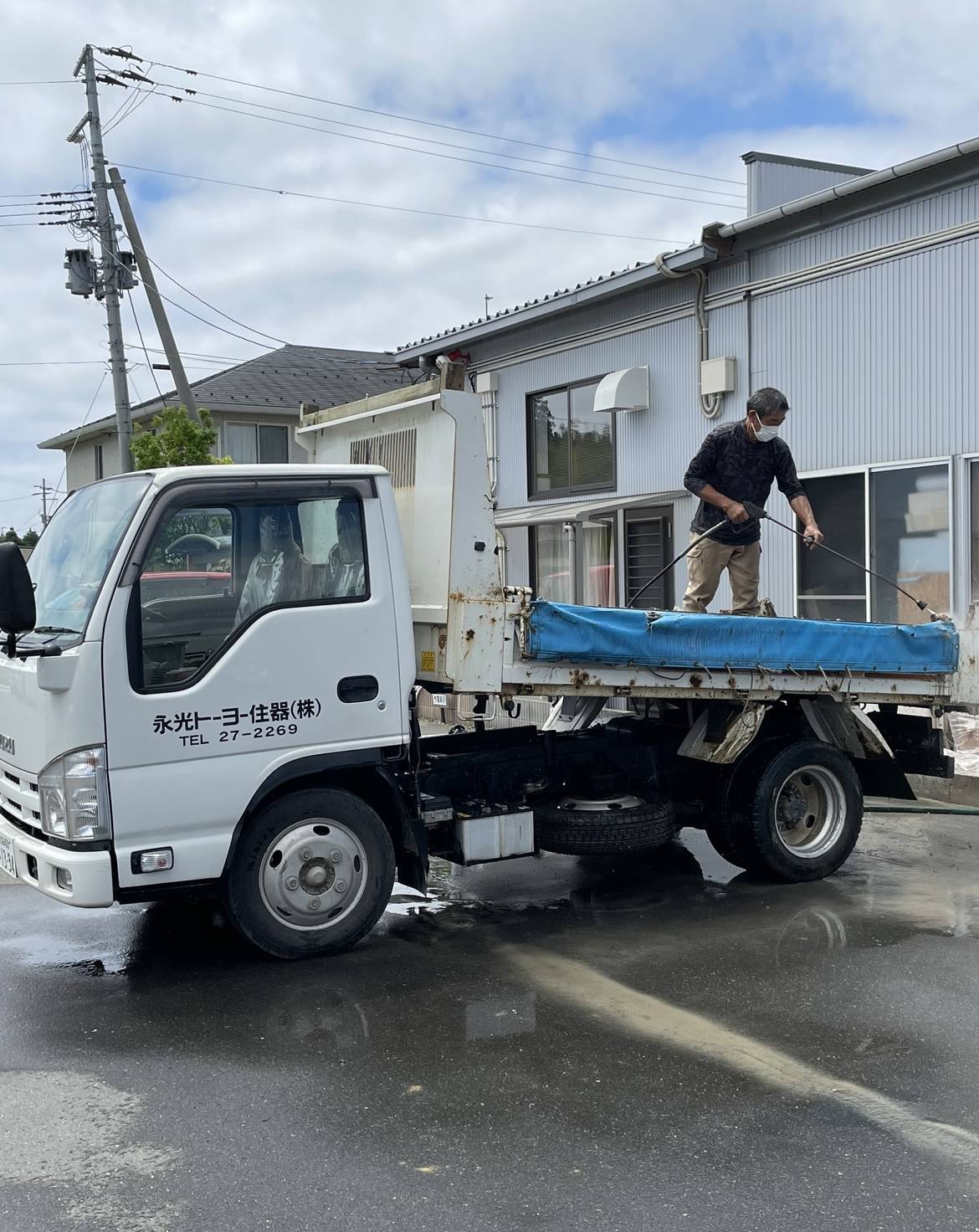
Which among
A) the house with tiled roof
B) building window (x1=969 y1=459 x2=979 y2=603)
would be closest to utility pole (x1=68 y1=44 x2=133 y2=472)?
the house with tiled roof

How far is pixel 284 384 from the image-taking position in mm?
32906

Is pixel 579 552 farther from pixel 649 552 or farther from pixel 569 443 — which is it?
pixel 569 443

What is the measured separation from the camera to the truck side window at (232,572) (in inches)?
213

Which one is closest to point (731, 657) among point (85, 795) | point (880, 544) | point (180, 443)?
point (85, 795)

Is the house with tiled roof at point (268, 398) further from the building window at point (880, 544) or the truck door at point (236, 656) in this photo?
the truck door at point (236, 656)

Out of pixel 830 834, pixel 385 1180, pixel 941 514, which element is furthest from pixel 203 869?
pixel 941 514

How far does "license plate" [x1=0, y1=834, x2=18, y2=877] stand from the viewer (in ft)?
18.5

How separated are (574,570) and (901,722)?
813cm

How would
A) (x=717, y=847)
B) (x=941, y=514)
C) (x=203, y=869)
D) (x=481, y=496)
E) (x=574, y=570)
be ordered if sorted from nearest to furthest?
(x=203, y=869), (x=481, y=496), (x=717, y=847), (x=941, y=514), (x=574, y=570)

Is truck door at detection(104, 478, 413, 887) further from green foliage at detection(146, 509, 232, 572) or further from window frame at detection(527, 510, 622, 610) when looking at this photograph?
window frame at detection(527, 510, 622, 610)

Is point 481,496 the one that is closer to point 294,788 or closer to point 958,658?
point 294,788

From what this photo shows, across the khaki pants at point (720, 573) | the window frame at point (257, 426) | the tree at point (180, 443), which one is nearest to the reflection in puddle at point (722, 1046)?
the khaki pants at point (720, 573)

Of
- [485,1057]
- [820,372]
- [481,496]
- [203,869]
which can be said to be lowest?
[485,1057]

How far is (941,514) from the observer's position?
11023 mm
